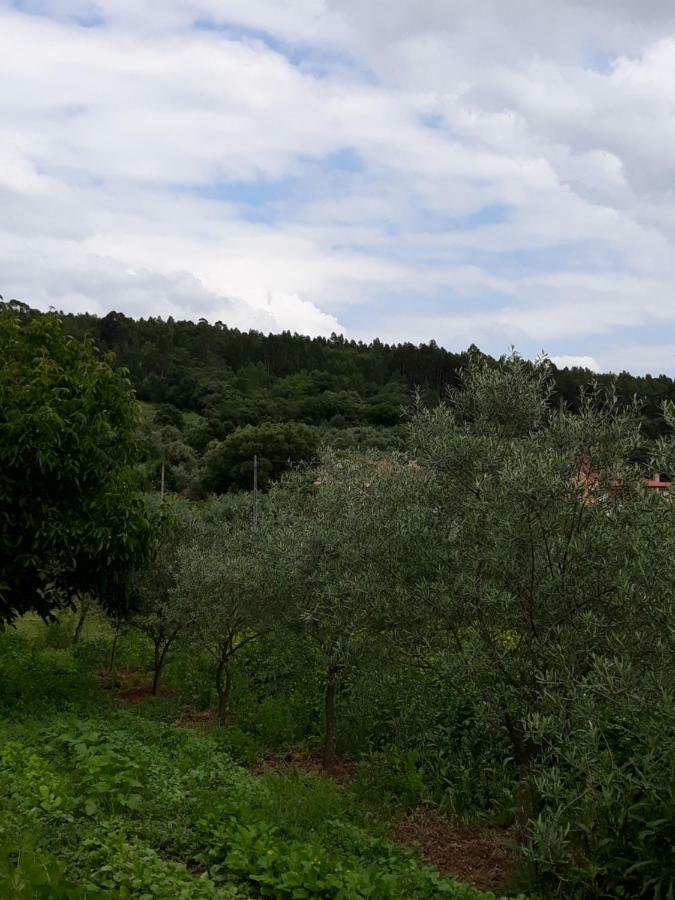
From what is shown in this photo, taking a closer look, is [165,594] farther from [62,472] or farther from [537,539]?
[537,539]

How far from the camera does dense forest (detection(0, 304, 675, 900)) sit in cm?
729

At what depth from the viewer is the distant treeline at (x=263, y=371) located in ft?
292

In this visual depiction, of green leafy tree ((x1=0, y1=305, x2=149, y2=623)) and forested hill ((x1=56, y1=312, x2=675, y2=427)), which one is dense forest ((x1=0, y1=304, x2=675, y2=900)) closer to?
green leafy tree ((x1=0, y1=305, x2=149, y2=623))

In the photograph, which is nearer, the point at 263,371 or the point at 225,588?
the point at 225,588

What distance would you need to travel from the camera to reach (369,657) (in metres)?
12.0

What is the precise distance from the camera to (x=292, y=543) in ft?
46.2

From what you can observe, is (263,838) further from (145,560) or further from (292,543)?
(145,560)

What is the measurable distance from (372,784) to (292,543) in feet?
13.7

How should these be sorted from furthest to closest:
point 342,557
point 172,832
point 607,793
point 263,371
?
point 263,371
point 342,557
point 172,832
point 607,793

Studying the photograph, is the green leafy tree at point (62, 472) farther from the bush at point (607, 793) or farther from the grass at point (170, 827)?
the bush at point (607, 793)

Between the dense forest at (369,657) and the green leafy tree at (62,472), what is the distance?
0.19 feet

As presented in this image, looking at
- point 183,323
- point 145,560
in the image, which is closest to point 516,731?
point 145,560

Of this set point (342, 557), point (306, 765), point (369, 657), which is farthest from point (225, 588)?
point (342, 557)

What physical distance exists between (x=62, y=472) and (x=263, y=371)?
9893 cm
